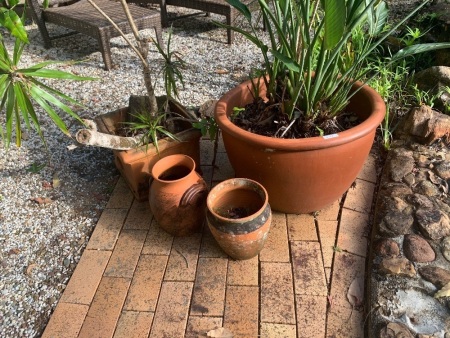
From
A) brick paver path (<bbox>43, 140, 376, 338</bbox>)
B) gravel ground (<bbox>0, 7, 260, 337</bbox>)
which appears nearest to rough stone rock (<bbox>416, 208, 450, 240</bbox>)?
brick paver path (<bbox>43, 140, 376, 338</bbox>)

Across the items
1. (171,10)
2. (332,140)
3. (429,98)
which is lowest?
(171,10)

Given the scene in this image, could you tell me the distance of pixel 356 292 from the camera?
5.53 ft

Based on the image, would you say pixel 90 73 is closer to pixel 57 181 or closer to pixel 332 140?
pixel 57 181

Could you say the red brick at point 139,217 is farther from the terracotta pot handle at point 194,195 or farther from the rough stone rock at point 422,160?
the rough stone rock at point 422,160

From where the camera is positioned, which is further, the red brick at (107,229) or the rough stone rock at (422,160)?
the rough stone rock at (422,160)

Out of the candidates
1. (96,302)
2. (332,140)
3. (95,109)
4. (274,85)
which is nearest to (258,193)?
(332,140)

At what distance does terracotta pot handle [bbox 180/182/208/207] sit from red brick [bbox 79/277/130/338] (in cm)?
45

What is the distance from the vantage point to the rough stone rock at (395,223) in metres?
1.86

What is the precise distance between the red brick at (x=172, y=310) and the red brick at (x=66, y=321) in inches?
12.7

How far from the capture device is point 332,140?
164 centimetres

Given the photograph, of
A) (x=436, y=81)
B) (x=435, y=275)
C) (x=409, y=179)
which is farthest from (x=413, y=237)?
(x=436, y=81)

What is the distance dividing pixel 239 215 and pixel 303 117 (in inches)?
21.9

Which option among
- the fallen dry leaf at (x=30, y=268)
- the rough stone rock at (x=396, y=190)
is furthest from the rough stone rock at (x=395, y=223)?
the fallen dry leaf at (x=30, y=268)

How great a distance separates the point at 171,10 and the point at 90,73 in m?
2.05
